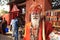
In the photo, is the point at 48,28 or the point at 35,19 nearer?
the point at 48,28

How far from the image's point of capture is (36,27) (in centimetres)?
131

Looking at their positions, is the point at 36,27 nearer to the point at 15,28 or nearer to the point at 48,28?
the point at 48,28

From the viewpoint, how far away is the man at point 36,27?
1211 millimetres

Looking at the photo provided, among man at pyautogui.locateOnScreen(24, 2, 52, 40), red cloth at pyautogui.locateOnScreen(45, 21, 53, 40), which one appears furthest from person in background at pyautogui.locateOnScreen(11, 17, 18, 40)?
red cloth at pyautogui.locateOnScreen(45, 21, 53, 40)

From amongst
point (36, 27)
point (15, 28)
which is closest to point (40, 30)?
point (36, 27)

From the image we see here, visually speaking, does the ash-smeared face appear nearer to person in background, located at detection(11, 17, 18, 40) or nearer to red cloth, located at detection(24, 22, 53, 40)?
red cloth, located at detection(24, 22, 53, 40)

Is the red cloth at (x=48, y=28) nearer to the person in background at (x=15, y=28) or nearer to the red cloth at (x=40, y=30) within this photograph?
the red cloth at (x=40, y=30)

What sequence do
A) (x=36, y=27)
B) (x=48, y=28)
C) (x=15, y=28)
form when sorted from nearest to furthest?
(x=48, y=28) < (x=36, y=27) < (x=15, y=28)

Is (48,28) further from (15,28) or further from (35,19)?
(15,28)

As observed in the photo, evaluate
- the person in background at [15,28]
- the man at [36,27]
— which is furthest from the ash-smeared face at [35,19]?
the person in background at [15,28]

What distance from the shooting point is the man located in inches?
47.7

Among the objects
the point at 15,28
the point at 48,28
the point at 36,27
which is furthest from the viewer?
the point at 15,28

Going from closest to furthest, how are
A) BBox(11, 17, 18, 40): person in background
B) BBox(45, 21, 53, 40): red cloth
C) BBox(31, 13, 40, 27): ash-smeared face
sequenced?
BBox(45, 21, 53, 40): red cloth → BBox(31, 13, 40, 27): ash-smeared face → BBox(11, 17, 18, 40): person in background

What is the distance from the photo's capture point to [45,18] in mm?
1207
